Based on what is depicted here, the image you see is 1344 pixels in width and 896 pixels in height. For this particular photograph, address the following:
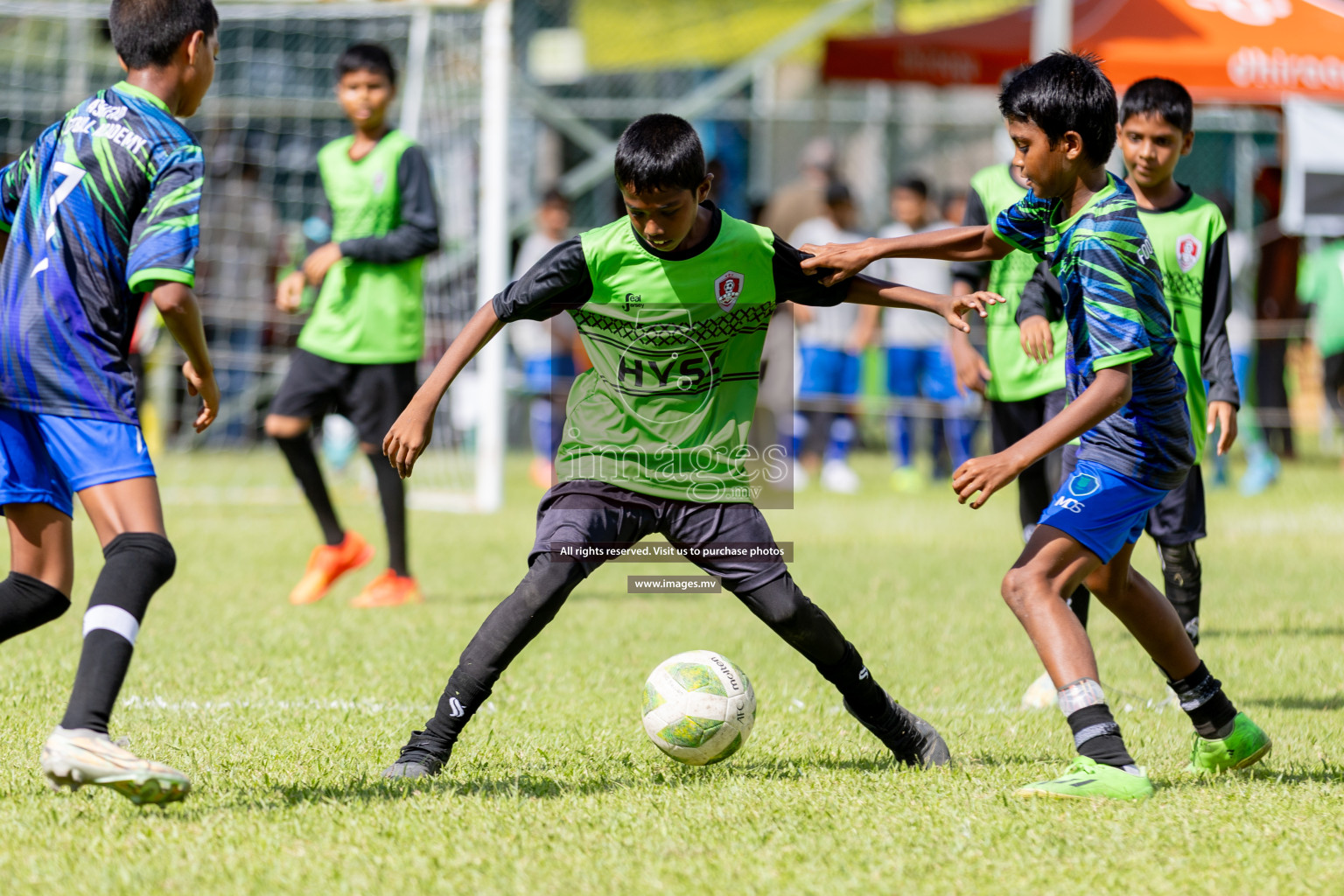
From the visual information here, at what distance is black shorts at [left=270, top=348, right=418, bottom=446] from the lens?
6977 millimetres

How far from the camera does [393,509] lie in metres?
6.96

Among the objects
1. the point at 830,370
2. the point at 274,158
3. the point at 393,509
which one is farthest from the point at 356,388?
the point at 830,370

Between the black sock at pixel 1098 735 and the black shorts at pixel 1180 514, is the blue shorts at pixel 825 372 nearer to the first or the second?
the black shorts at pixel 1180 514

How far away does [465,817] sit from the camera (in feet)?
11.4

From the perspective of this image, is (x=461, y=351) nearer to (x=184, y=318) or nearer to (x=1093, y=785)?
(x=184, y=318)

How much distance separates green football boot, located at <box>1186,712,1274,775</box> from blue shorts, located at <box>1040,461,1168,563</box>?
65 centimetres

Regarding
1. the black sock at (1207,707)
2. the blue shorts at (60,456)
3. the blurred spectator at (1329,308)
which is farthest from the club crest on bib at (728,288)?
the blurred spectator at (1329,308)

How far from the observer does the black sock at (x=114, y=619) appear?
10.6ft

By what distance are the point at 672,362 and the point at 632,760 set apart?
1.10m

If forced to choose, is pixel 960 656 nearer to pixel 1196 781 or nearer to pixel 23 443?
pixel 1196 781

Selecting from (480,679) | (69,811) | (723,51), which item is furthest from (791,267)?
(723,51)

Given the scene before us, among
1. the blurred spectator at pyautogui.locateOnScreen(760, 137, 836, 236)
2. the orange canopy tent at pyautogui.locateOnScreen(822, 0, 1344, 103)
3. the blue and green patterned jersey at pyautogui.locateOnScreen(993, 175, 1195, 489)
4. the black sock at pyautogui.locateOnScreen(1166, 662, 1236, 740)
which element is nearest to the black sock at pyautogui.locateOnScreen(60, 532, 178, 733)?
the blue and green patterned jersey at pyautogui.locateOnScreen(993, 175, 1195, 489)

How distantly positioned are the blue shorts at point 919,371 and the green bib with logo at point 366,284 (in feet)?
22.9

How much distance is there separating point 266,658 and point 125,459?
2.33 meters
